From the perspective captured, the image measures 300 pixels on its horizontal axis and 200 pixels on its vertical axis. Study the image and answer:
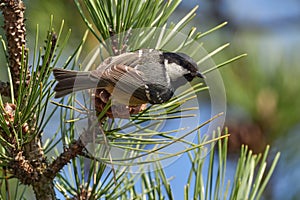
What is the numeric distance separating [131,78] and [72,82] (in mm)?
75

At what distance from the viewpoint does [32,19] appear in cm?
147

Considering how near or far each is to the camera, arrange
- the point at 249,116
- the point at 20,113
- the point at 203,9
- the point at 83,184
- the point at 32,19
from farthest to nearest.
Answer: the point at 203,9 → the point at 32,19 → the point at 249,116 → the point at 83,184 → the point at 20,113

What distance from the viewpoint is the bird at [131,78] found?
0.78 meters

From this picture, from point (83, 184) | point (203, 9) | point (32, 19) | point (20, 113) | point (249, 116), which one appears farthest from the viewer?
point (203, 9)

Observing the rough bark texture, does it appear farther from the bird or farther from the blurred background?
the blurred background

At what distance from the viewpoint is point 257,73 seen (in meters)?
1.38

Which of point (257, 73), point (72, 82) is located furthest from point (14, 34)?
point (257, 73)

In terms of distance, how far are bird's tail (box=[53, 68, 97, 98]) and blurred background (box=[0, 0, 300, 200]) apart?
22.2 inches

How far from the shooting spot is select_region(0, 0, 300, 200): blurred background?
4.30ft

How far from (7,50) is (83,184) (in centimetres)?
24

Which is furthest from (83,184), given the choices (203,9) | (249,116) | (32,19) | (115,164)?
(203,9)

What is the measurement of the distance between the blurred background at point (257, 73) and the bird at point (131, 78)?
0.51m

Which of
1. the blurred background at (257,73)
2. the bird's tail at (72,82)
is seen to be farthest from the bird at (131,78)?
the blurred background at (257,73)

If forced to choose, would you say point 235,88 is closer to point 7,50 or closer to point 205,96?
point 205,96
